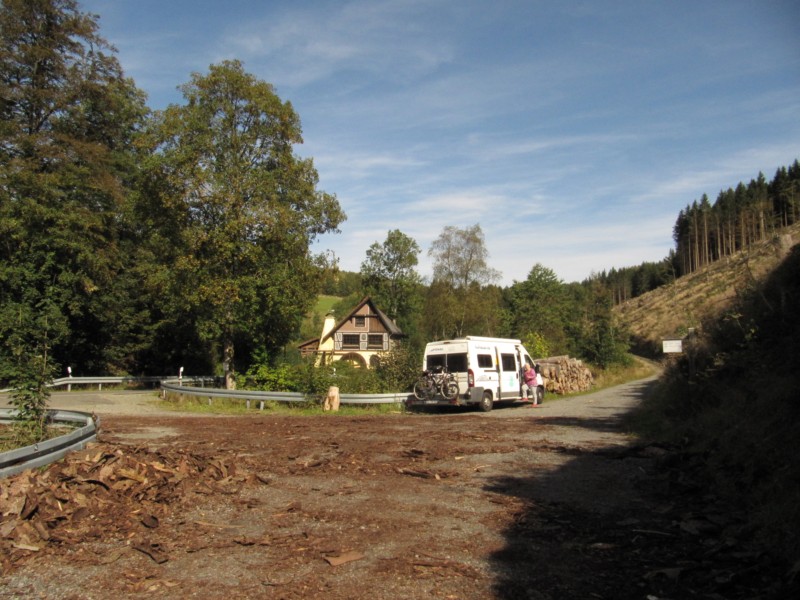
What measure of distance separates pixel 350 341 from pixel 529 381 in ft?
169

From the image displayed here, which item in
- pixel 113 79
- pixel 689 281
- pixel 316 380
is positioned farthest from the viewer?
pixel 689 281

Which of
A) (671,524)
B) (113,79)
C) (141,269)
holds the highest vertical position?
(113,79)

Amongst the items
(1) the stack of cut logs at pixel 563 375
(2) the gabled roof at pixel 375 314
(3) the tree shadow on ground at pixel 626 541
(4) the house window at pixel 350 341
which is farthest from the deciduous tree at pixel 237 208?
(4) the house window at pixel 350 341

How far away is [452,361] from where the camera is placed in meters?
21.5

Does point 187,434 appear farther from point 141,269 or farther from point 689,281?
point 689,281

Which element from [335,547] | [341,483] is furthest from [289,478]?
[335,547]

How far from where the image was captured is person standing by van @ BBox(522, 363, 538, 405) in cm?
2439

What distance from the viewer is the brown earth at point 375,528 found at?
4.81 m

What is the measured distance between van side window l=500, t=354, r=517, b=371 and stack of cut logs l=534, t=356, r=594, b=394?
8269mm

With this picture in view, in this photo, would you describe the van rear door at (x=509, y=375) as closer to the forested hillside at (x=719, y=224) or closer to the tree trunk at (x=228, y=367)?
the tree trunk at (x=228, y=367)

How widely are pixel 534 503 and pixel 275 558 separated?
3317mm

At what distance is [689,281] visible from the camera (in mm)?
87188

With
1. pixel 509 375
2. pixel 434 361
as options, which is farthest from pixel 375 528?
pixel 509 375

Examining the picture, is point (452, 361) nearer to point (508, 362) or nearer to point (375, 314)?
point (508, 362)
